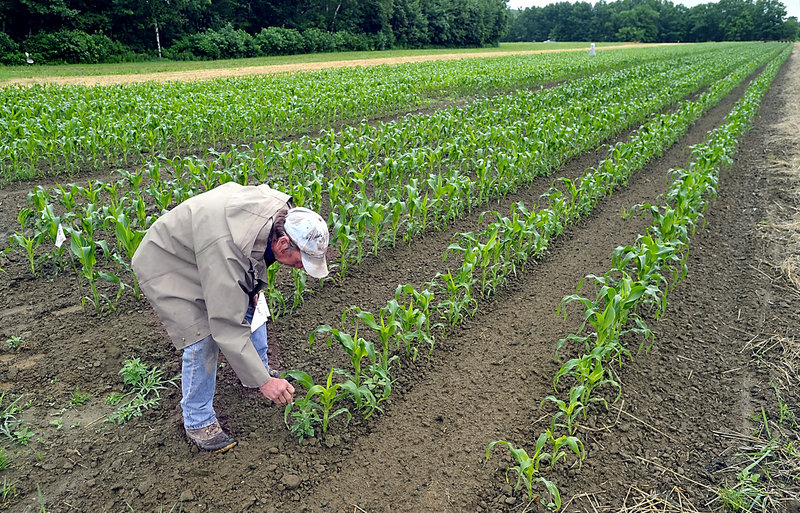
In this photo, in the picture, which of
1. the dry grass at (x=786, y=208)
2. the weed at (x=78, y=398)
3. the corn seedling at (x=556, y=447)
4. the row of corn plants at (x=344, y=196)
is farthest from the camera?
the dry grass at (x=786, y=208)

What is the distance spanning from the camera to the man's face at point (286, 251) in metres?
2.50

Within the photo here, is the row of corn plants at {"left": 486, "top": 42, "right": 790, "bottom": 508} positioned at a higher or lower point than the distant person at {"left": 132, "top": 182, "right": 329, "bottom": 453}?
lower

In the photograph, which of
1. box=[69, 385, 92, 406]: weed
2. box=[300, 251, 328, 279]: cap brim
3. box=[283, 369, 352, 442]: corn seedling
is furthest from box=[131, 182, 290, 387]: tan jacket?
box=[69, 385, 92, 406]: weed

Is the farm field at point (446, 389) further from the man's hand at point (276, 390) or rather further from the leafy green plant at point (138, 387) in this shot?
the man's hand at point (276, 390)

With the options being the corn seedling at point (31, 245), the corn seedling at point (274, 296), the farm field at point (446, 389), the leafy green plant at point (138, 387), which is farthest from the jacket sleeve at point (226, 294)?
the corn seedling at point (31, 245)

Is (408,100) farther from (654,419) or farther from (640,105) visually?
(654,419)

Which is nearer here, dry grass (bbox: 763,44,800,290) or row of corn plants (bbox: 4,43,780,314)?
row of corn plants (bbox: 4,43,780,314)

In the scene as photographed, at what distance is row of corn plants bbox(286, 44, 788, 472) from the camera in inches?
131

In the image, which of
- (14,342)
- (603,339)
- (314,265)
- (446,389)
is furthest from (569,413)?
(14,342)

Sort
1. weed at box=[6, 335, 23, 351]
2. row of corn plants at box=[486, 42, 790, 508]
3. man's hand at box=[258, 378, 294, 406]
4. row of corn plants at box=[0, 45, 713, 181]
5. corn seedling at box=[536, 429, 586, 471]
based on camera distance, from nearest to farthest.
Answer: man's hand at box=[258, 378, 294, 406] < corn seedling at box=[536, 429, 586, 471] < row of corn plants at box=[486, 42, 790, 508] < weed at box=[6, 335, 23, 351] < row of corn plants at box=[0, 45, 713, 181]

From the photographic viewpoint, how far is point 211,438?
313cm

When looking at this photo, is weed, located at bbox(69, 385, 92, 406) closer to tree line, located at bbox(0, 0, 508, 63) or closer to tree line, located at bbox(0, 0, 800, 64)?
tree line, located at bbox(0, 0, 800, 64)

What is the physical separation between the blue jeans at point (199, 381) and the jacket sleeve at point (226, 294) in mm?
354

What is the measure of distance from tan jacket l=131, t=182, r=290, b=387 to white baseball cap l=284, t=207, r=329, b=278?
0.12 m
